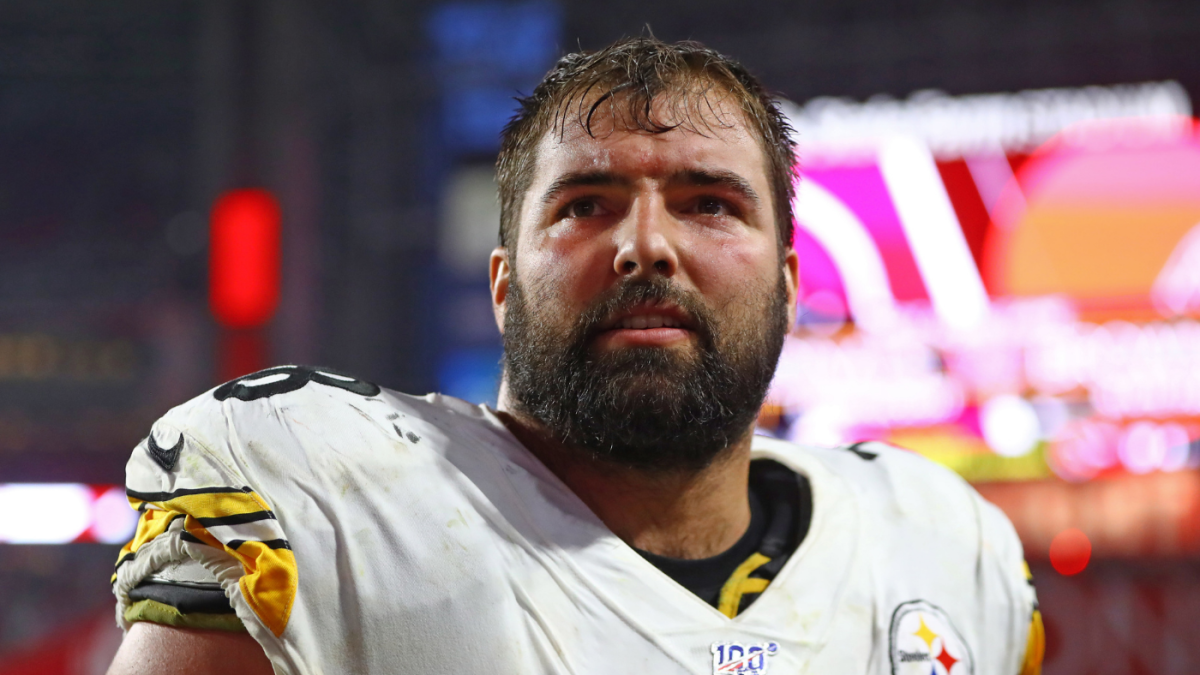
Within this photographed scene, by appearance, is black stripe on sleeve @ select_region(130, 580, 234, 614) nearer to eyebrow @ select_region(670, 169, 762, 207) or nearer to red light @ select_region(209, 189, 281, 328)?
eyebrow @ select_region(670, 169, 762, 207)

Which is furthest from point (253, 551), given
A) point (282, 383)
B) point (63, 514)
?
Result: point (63, 514)

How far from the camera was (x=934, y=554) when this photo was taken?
4.28 feet

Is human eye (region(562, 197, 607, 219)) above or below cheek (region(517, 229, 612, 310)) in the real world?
above

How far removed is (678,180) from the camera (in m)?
1.19

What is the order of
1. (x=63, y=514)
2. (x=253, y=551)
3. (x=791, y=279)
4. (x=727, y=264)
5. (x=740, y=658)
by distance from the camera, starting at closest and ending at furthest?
(x=253, y=551) → (x=740, y=658) → (x=727, y=264) → (x=791, y=279) → (x=63, y=514)

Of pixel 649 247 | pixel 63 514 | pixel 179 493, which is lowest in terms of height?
pixel 63 514

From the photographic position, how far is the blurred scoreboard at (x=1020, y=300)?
16.1 ft

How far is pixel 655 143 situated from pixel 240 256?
5043 mm

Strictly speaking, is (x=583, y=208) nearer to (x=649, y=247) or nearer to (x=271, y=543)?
(x=649, y=247)

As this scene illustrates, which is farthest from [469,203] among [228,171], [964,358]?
[964,358]

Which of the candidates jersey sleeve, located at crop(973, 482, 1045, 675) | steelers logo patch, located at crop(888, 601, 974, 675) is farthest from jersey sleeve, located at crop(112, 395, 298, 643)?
jersey sleeve, located at crop(973, 482, 1045, 675)

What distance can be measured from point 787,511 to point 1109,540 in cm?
406

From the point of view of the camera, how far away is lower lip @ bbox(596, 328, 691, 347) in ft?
3.67

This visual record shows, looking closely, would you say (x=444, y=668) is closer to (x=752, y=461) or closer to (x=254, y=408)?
(x=254, y=408)
